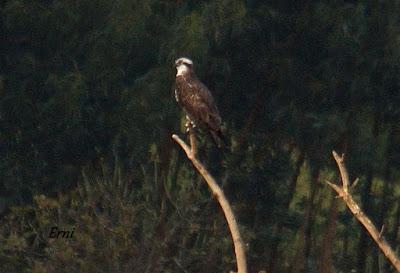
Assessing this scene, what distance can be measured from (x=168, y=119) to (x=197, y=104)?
403 cm

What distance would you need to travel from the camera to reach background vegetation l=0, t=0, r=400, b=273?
1430cm

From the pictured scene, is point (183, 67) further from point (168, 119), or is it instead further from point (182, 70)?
point (168, 119)

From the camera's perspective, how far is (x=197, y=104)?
35.9 feet

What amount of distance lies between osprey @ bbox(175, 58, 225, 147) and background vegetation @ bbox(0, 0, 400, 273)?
2.40 meters

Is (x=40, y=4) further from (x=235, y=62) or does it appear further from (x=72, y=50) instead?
(x=235, y=62)

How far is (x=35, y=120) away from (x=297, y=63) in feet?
9.96

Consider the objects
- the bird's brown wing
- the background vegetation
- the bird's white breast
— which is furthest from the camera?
the background vegetation

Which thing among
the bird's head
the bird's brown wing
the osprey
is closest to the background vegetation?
the bird's head

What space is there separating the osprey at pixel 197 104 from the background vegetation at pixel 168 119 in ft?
7.89

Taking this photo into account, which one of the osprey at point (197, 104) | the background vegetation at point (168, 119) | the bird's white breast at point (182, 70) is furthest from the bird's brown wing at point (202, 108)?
the background vegetation at point (168, 119)

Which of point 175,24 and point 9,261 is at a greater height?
point 175,24

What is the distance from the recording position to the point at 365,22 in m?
15.7

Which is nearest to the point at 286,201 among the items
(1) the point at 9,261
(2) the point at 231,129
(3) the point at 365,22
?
(2) the point at 231,129

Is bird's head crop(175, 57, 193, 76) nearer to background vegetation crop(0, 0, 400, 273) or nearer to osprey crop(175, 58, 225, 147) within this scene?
osprey crop(175, 58, 225, 147)
